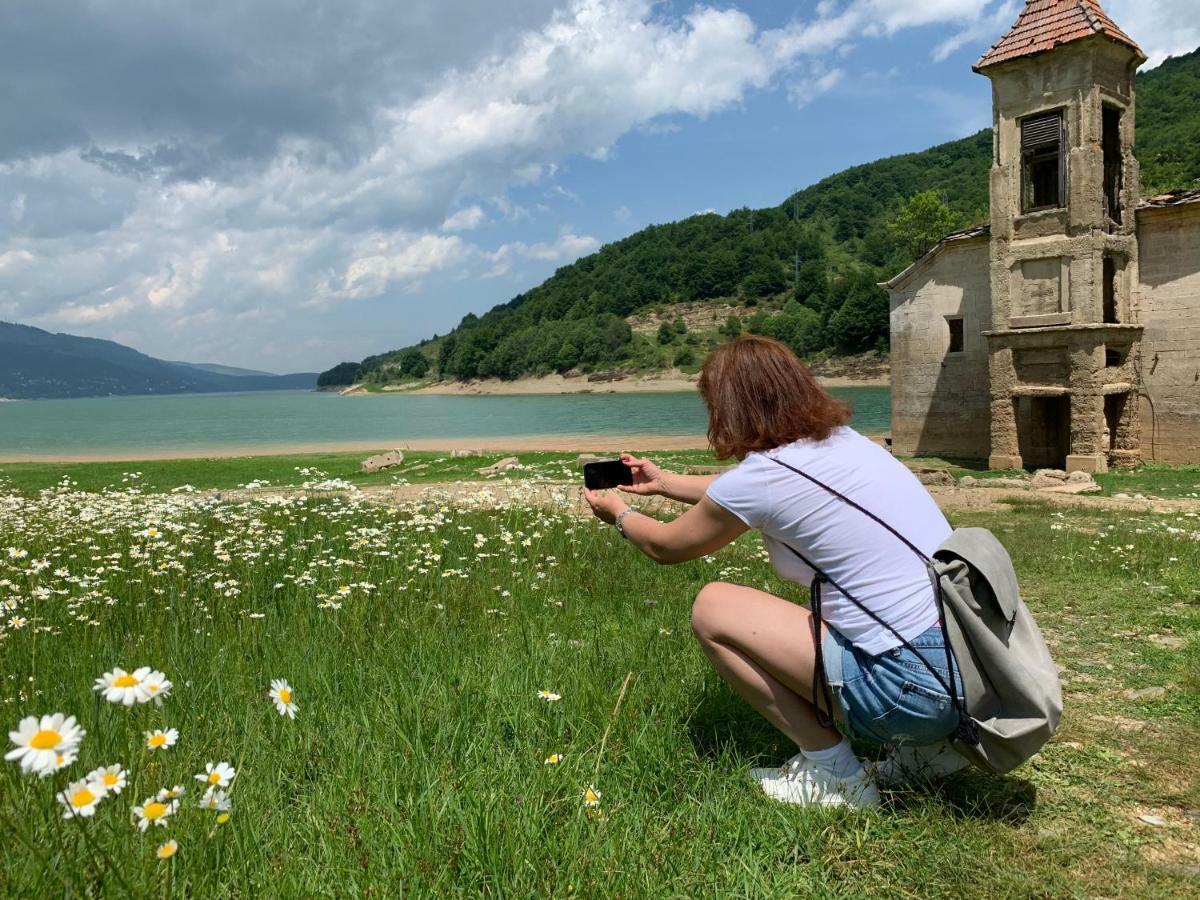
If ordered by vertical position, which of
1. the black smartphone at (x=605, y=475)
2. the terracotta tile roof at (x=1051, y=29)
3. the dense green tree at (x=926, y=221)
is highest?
the dense green tree at (x=926, y=221)

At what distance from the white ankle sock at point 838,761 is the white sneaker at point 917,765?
0.46 ft

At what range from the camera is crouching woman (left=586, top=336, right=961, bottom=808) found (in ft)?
10.3

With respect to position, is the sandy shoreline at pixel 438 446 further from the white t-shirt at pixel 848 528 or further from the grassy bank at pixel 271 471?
the white t-shirt at pixel 848 528

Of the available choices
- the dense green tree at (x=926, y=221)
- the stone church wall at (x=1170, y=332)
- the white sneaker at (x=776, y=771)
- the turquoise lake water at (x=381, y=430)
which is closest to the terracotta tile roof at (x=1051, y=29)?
the stone church wall at (x=1170, y=332)

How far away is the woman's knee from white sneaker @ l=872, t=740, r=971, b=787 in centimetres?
86

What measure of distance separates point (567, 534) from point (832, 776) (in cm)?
516

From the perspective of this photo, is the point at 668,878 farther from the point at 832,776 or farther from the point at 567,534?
the point at 567,534

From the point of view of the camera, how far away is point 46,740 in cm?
178

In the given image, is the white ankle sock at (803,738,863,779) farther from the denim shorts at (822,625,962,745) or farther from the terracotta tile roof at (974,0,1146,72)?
the terracotta tile roof at (974,0,1146,72)

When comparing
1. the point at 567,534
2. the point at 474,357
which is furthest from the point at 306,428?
the point at 474,357

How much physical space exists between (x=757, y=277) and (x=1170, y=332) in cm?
13066

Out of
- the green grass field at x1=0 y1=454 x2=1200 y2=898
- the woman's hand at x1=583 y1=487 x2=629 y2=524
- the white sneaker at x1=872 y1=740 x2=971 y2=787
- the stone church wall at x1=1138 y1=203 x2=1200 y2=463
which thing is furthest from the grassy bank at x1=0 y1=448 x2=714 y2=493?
the white sneaker at x1=872 y1=740 x2=971 y2=787

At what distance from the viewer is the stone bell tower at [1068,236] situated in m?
21.1

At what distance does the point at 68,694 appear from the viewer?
3.78m
